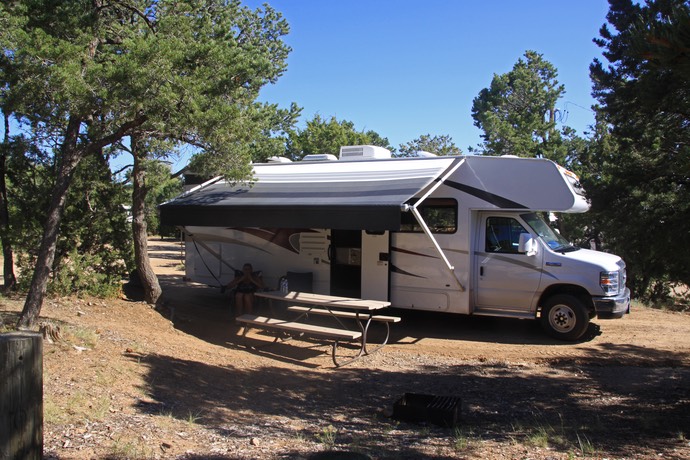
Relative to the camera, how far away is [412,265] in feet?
33.1

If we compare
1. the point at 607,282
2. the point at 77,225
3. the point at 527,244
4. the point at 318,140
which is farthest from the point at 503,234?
the point at 318,140

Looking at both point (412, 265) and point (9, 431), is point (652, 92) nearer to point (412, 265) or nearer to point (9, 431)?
point (412, 265)

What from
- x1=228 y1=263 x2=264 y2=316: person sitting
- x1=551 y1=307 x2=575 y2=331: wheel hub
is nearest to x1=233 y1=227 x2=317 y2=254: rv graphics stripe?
x1=228 y1=263 x2=264 y2=316: person sitting

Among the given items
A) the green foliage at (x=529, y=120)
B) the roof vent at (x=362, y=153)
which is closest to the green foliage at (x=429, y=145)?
the green foliage at (x=529, y=120)

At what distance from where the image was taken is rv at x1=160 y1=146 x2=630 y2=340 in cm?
910

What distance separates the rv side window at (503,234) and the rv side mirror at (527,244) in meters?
0.19

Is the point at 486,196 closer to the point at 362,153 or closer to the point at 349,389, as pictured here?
the point at 362,153

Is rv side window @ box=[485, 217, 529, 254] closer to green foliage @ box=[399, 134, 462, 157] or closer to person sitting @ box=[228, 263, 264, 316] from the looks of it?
person sitting @ box=[228, 263, 264, 316]

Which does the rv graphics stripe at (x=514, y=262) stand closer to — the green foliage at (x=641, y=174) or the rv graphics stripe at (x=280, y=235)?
the green foliage at (x=641, y=174)

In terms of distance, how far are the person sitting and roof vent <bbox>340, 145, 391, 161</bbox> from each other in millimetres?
2952

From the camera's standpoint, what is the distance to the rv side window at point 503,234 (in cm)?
965

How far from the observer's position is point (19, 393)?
2.53m

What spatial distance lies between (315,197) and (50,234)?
408 cm

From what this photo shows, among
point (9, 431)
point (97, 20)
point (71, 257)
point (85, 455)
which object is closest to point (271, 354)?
point (71, 257)
